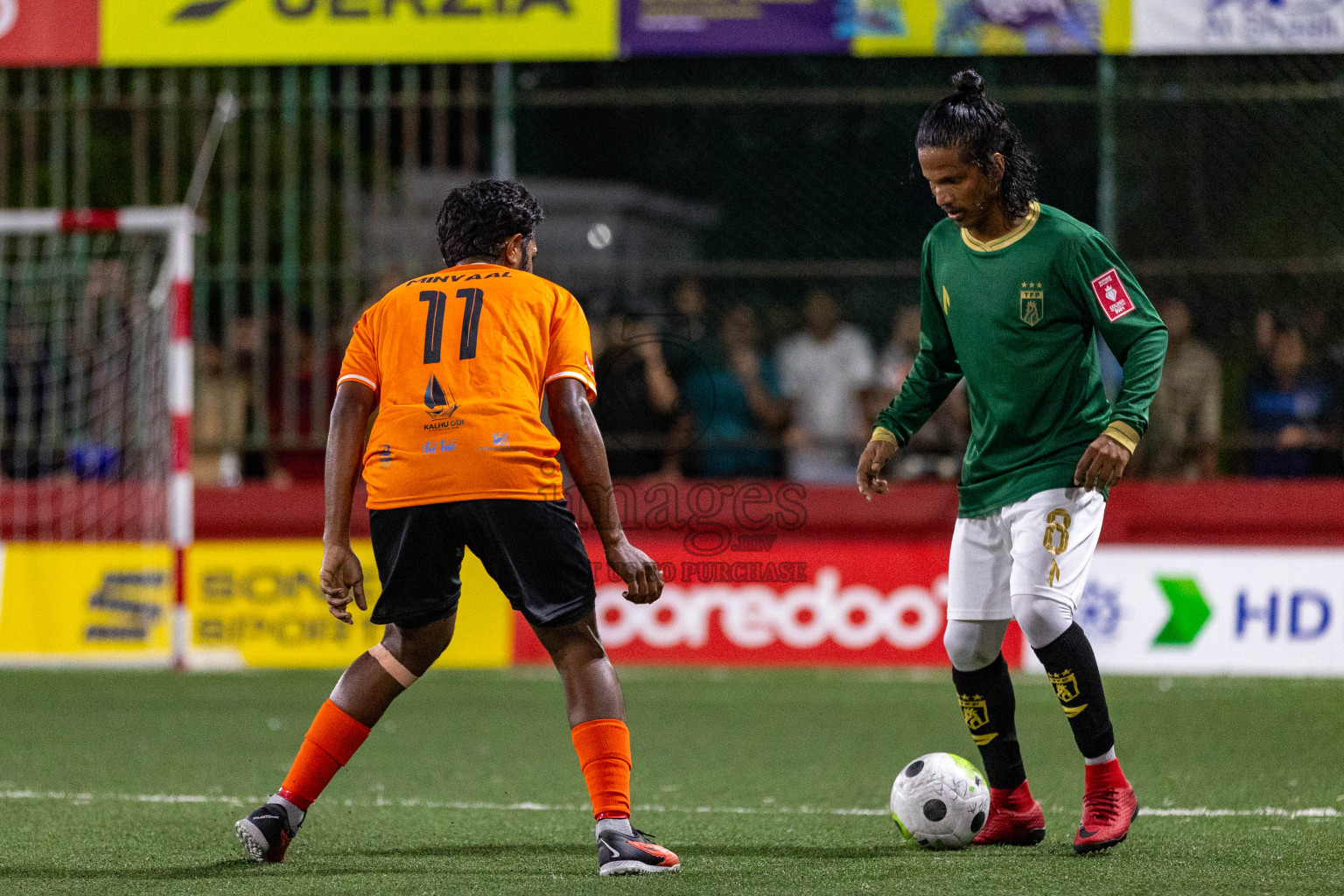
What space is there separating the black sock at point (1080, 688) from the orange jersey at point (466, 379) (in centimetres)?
Answer: 143

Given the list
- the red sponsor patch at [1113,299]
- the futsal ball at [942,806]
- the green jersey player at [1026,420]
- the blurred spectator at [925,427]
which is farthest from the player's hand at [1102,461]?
the blurred spectator at [925,427]

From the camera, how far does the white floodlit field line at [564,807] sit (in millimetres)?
5473

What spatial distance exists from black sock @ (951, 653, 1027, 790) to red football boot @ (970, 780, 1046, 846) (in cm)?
3

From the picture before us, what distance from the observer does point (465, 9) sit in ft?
35.0

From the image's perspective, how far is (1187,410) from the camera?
10555mm

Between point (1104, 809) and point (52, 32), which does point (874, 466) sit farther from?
point (52, 32)

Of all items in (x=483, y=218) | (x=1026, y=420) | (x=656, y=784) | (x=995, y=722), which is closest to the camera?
(x=483, y=218)

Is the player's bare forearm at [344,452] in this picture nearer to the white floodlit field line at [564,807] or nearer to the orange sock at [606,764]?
the orange sock at [606,764]

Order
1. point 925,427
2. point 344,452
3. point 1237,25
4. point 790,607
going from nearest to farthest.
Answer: point 344,452 < point 790,607 < point 1237,25 < point 925,427

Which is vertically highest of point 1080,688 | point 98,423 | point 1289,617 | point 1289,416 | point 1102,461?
point 1102,461

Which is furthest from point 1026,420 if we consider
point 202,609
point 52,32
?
point 52,32

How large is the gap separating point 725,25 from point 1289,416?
405cm

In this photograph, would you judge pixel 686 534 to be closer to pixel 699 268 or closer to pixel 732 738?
pixel 699 268

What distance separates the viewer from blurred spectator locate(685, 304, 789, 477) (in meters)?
10.7
